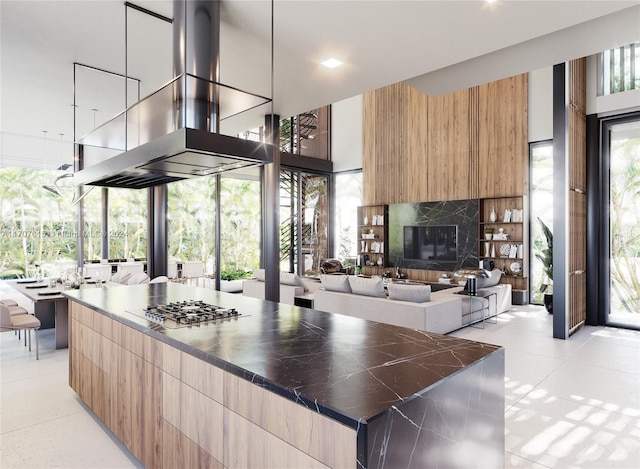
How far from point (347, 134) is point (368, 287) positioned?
22.5 feet

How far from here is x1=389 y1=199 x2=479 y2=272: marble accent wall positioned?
8.38 m

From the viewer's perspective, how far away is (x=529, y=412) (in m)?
3.15

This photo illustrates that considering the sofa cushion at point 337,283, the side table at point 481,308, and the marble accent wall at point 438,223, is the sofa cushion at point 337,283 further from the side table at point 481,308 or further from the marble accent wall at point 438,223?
the marble accent wall at point 438,223

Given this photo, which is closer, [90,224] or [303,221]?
[90,224]

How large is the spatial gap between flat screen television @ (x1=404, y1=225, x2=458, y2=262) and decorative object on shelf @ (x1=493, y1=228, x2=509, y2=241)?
836 mm

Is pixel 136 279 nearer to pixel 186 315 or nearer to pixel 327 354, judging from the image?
pixel 186 315

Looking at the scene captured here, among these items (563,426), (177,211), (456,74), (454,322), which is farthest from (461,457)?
(177,211)

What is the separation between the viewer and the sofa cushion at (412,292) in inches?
202

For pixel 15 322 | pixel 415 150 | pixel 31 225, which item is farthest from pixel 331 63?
pixel 31 225

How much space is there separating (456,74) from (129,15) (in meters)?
3.67

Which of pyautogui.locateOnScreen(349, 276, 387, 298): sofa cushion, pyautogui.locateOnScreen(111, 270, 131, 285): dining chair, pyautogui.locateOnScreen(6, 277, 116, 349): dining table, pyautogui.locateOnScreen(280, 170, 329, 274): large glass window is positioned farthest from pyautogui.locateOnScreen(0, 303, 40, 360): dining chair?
pyautogui.locateOnScreen(280, 170, 329, 274): large glass window

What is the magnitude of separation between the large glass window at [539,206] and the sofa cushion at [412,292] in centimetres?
376

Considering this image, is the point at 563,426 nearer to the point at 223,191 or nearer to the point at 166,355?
the point at 166,355

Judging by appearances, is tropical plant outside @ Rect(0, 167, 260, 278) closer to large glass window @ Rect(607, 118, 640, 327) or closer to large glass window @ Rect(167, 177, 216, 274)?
large glass window @ Rect(167, 177, 216, 274)
